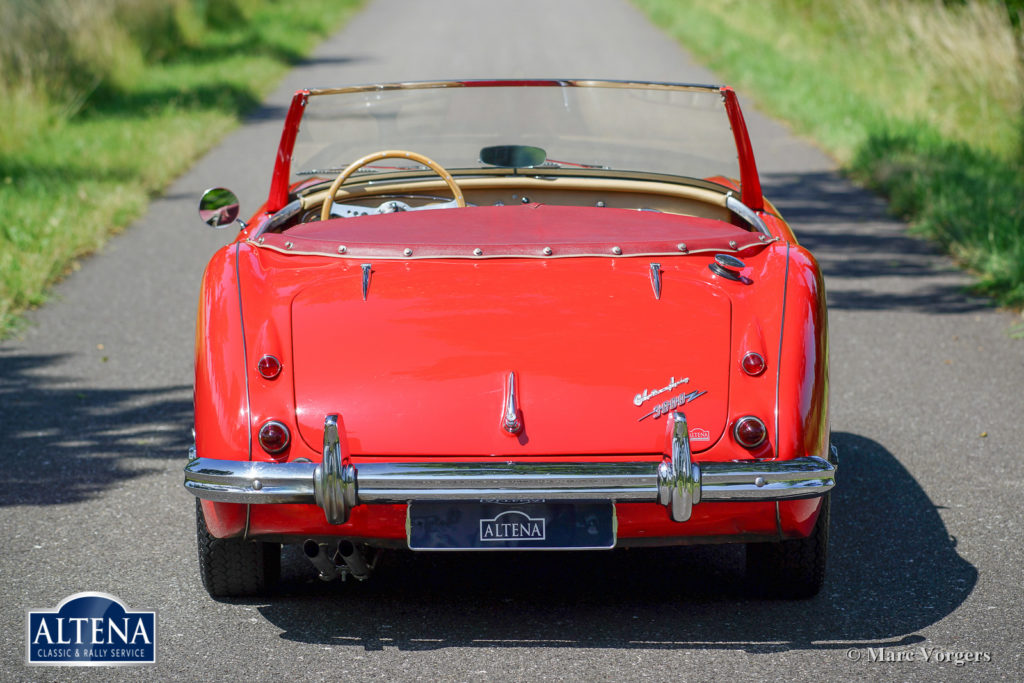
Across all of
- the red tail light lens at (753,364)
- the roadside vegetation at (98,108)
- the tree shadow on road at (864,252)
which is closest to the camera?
the red tail light lens at (753,364)

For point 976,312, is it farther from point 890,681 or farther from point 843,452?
point 890,681

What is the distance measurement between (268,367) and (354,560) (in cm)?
59

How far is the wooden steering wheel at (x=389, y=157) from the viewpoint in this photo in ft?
14.3

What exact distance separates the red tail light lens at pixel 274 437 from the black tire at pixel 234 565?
410 mm

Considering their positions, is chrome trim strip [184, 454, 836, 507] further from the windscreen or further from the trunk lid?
the windscreen

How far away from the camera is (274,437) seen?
10.9ft

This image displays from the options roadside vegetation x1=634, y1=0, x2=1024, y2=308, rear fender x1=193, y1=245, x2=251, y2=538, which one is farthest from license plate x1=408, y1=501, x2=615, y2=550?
roadside vegetation x1=634, y1=0, x2=1024, y2=308

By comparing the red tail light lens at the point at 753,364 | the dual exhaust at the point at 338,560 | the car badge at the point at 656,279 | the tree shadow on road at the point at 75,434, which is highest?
the car badge at the point at 656,279

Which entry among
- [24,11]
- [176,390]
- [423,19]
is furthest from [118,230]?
[423,19]

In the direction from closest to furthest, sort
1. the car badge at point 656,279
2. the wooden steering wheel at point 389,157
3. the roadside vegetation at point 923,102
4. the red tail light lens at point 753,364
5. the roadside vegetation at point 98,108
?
the red tail light lens at point 753,364, the car badge at point 656,279, the wooden steering wheel at point 389,157, the roadside vegetation at point 98,108, the roadside vegetation at point 923,102

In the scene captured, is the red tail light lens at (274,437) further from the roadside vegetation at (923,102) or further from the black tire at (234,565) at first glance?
the roadside vegetation at (923,102)

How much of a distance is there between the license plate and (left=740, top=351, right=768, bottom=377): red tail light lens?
53 cm

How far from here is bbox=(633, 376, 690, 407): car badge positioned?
11.0ft

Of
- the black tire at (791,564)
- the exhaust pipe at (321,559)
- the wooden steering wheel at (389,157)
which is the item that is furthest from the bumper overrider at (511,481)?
the wooden steering wheel at (389,157)
